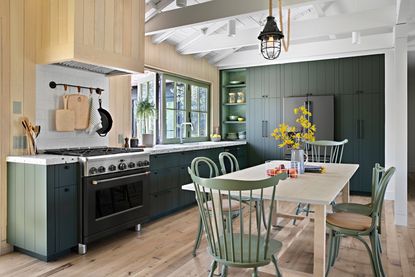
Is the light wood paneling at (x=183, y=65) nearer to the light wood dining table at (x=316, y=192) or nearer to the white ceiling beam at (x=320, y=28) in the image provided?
the white ceiling beam at (x=320, y=28)

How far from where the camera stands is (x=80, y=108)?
142 inches

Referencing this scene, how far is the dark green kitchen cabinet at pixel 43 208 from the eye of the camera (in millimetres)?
2736

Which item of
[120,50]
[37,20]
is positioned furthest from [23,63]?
[120,50]

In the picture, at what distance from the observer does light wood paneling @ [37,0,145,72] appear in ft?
9.72

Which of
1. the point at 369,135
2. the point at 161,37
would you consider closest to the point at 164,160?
the point at 161,37

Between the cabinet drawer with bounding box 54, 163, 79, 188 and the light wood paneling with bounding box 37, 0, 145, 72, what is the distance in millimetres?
1008

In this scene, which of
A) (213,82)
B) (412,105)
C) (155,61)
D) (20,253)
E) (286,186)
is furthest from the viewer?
(412,105)

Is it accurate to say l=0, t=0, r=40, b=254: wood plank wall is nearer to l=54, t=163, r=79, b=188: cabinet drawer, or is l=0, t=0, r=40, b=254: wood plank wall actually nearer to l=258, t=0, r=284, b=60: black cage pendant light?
l=54, t=163, r=79, b=188: cabinet drawer

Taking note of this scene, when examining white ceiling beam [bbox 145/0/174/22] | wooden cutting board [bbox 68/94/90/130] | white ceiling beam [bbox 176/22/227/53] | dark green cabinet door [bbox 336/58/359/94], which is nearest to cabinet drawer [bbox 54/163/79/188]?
wooden cutting board [bbox 68/94/90/130]

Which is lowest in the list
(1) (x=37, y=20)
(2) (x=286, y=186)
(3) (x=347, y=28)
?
(2) (x=286, y=186)

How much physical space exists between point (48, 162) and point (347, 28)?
4058 millimetres

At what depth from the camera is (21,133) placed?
3094 mm

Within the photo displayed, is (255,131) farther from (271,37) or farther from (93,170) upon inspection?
(93,170)

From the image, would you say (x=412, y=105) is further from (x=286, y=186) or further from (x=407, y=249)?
(x=286, y=186)
